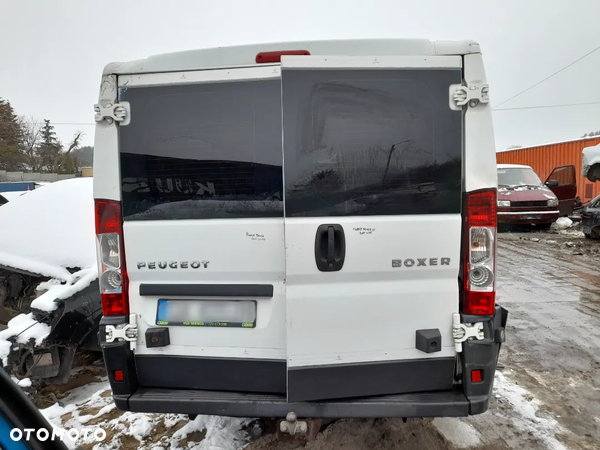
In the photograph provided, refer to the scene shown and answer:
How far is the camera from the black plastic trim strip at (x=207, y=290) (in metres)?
2.22

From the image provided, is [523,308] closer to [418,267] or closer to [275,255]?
[418,267]

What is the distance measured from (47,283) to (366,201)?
2.99 m

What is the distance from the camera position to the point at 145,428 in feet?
10.1

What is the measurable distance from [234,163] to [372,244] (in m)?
0.89

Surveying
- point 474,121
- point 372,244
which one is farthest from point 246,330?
point 474,121

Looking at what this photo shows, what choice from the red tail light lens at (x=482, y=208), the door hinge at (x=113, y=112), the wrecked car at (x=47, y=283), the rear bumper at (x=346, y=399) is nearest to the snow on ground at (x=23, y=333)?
the wrecked car at (x=47, y=283)

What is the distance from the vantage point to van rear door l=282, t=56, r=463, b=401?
6.96 ft

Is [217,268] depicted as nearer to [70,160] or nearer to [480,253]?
[480,253]

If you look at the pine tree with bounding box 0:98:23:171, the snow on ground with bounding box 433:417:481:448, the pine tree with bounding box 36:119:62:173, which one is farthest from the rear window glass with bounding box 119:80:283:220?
the pine tree with bounding box 36:119:62:173

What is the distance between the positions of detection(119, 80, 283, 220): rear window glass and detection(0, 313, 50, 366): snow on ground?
5.29ft

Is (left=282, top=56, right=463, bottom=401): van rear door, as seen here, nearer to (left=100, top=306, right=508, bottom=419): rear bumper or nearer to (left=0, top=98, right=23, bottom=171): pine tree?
(left=100, top=306, right=508, bottom=419): rear bumper

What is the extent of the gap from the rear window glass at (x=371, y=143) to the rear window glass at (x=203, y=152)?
0.45ft

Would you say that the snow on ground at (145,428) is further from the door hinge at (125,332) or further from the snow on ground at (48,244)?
the door hinge at (125,332)

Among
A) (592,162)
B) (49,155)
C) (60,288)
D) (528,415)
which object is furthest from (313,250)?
(49,155)
